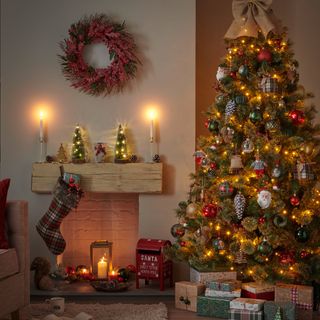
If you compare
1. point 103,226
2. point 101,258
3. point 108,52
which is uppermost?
point 108,52

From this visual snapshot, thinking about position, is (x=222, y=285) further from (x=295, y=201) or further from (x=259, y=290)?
(x=295, y=201)

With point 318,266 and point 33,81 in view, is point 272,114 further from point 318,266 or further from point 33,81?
point 33,81

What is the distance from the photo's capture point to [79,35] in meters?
4.78

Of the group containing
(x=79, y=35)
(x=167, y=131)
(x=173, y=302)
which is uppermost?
(x=79, y=35)

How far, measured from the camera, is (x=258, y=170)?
4.08 metres

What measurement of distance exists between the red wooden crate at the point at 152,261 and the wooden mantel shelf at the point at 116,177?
1.43 ft

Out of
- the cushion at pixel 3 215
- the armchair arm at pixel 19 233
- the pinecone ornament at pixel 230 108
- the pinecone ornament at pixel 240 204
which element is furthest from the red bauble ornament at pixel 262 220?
the cushion at pixel 3 215

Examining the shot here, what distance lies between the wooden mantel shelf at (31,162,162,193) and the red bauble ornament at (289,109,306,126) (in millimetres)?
1138

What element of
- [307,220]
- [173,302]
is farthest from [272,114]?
[173,302]

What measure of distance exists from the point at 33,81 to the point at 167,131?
1.19m

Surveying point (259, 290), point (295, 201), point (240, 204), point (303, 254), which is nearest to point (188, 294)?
point (259, 290)

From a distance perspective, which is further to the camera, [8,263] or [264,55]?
[264,55]

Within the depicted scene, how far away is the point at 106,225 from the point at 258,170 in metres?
1.71

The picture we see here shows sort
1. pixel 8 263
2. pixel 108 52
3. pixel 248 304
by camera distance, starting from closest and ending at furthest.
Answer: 1. pixel 8 263
2. pixel 248 304
3. pixel 108 52
